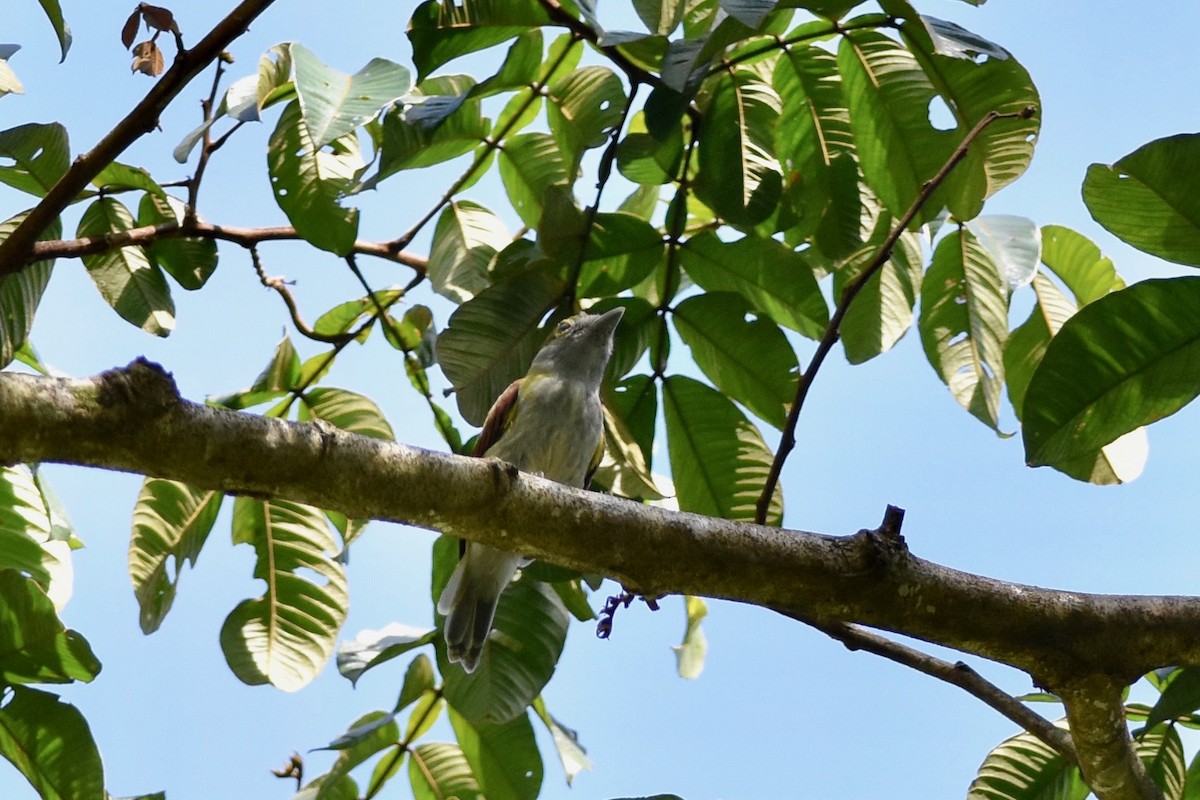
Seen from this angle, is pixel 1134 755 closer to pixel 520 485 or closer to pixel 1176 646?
pixel 1176 646

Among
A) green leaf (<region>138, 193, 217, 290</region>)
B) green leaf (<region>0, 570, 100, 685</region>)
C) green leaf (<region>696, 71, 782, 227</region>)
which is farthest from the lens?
green leaf (<region>138, 193, 217, 290</region>)

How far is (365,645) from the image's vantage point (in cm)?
279

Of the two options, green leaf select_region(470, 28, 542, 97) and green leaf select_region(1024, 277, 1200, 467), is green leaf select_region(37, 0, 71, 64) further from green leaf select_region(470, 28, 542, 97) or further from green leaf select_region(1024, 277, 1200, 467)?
green leaf select_region(1024, 277, 1200, 467)

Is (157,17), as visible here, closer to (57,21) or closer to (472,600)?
(57,21)

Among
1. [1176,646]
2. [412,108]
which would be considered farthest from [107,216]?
[1176,646]

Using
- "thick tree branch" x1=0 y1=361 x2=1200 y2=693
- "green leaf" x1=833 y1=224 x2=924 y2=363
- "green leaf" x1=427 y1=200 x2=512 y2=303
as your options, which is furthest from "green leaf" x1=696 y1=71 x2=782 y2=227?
"thick tree branch" x1=0 y1=361 x2=1200 y2=693

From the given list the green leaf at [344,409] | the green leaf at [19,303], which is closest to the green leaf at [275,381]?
the green leaf at [344,409]

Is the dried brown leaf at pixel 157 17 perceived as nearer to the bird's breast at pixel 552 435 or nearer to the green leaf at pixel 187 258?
the green leaf at pixel 187 258

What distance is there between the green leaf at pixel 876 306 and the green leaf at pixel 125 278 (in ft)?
5.55

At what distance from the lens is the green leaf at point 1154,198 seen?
200 centimetres

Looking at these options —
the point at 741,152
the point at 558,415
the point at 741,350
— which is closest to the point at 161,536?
the point at 558,415

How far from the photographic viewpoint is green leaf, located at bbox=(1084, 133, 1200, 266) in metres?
2.00

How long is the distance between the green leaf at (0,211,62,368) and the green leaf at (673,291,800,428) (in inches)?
55.9

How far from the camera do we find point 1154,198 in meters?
2.04
